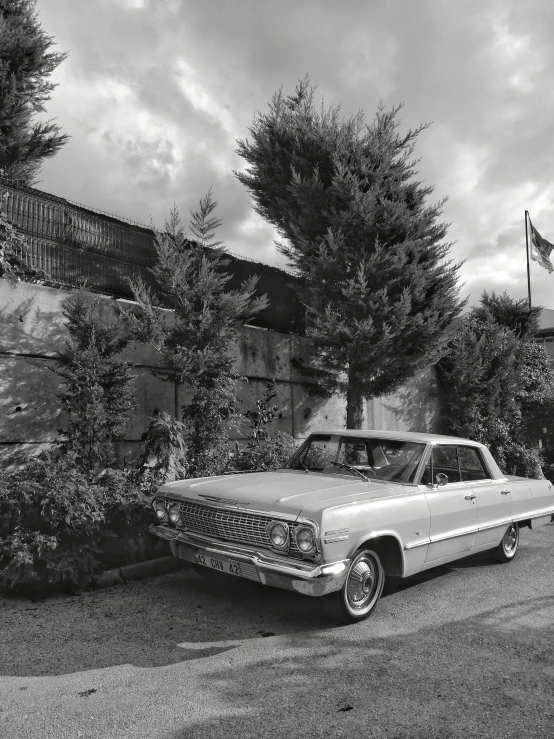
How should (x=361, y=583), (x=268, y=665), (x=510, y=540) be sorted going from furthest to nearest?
(x=510, y=540) < (x=361, y=583) < (x=268, y=665)

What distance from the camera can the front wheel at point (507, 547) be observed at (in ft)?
20.7

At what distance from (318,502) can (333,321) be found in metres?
5.67

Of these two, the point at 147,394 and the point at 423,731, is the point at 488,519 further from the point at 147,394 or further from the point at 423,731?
the point at 147,394

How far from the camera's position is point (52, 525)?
4910 millimetres

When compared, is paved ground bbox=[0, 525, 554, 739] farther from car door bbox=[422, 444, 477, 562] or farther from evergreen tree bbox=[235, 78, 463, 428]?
evergreen tree bbox=[235, 78, 463, 428]

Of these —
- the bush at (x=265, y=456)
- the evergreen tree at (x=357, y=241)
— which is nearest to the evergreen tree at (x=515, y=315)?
the evergreen tree at (x=357, y=241)

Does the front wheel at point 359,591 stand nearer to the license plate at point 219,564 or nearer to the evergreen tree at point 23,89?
the license plate at point 219,564

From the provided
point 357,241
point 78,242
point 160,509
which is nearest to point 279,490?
point 160,509

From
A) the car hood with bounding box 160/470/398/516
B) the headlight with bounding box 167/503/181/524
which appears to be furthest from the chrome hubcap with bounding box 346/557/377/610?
the headlight with bounding box 167/503/181/524

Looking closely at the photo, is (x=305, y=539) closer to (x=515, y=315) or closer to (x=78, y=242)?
(x=78, y=242)

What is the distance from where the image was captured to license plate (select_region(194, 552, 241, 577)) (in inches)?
168

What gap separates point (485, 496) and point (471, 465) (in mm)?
333

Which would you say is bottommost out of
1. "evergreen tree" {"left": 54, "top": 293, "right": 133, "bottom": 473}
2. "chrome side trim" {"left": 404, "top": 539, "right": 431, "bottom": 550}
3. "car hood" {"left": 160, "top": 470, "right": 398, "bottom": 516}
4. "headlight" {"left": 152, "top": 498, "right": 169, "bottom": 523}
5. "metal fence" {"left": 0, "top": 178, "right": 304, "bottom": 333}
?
"chrome side trim" {"left": 404, "top": 539, "right": 431, "bottom": 550}

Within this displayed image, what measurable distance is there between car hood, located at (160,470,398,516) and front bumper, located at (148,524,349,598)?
1.05 ft
